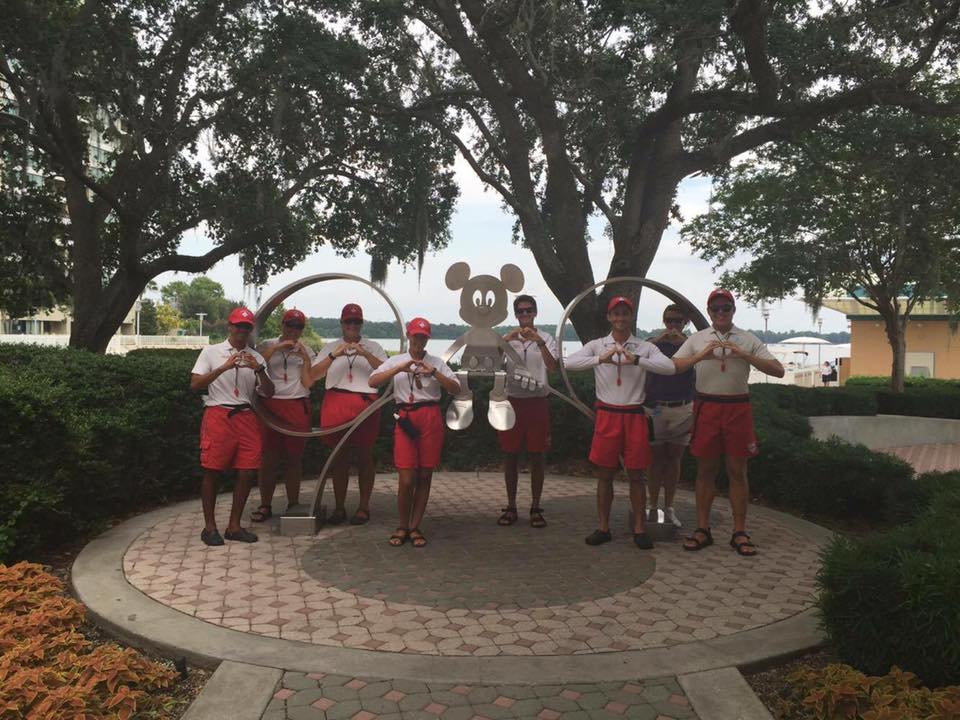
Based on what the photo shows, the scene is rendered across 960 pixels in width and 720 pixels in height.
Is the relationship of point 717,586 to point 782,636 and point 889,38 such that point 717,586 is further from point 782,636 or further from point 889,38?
point 889,38

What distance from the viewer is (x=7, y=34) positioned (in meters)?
10.5

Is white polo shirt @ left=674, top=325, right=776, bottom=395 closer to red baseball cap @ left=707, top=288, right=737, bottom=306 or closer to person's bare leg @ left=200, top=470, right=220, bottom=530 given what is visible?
red baseball cap @ left=707, top=288, right=737, bottom=306

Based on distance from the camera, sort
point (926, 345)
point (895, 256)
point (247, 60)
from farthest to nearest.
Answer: point (926, 345) < point (895, 256) < point (247, 60)

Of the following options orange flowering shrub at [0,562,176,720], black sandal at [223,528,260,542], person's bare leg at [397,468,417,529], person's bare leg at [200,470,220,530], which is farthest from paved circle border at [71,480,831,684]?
person's bare leg at [397,468,417,529]

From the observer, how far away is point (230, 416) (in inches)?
209

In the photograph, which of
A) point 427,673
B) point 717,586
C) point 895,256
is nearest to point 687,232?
point 895,256

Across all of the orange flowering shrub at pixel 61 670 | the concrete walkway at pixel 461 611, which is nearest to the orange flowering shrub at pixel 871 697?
the concrete walkway at pixel 461 611

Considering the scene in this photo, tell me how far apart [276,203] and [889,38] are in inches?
354

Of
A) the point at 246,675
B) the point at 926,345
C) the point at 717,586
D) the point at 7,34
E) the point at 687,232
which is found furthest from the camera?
the point at 926,345

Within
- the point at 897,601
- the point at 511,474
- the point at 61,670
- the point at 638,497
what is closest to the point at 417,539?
the point at 511,474

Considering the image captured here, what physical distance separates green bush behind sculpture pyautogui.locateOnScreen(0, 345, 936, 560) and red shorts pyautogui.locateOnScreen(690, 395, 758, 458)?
5.37ft

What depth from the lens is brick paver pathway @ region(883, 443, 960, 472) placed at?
1091 cm

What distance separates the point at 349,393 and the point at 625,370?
83.3 inches

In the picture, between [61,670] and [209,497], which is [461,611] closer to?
[61,670]
